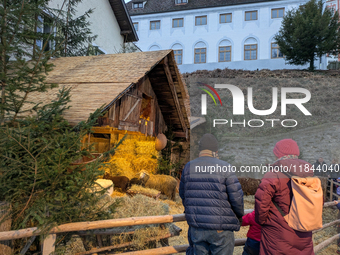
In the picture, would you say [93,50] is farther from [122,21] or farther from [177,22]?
[177,22]

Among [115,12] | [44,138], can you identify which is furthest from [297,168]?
[115,12]

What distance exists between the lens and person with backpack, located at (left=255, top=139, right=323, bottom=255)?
109 inches

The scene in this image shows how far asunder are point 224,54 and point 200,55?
2.85 m

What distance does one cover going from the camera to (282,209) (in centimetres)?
287

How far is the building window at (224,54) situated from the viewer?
Result: 106 ft

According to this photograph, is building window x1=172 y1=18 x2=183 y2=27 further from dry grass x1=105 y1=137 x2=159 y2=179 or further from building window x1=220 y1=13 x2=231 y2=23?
dry grass x1=105 y1=137 x2=159 y2=179

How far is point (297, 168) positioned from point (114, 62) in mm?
6704

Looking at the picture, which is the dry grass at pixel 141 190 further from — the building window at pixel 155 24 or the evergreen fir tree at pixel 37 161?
the building window at pixel 155 24

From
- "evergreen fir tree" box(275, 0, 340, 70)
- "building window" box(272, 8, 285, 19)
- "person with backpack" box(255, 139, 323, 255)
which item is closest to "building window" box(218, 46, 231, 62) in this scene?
"evergreen fir tree" box(275, 0, 340, 70)

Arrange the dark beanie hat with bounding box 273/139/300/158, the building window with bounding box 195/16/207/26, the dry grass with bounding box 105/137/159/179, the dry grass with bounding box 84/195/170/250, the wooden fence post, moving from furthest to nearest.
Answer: the building window with bounding box 195/16/207/26 → the dry grass with bounding box 105/137/159/179 → the dry grass with bounding box 84/195/170/250 → the wooden fence post → the dark beanie hat with bounding box 273/139/300/158

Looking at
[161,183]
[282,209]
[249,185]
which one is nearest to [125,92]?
[161,183]

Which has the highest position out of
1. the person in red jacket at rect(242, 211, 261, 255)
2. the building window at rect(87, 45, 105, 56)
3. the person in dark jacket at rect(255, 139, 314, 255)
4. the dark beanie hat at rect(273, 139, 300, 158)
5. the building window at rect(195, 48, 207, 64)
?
the building window at rect(195, 48, 207, 64)

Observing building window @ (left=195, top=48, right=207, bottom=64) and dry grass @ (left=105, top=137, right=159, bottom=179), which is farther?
building window @ (left=195, top=48, right=207, bottom=64)

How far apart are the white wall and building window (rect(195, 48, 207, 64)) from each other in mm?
15573
